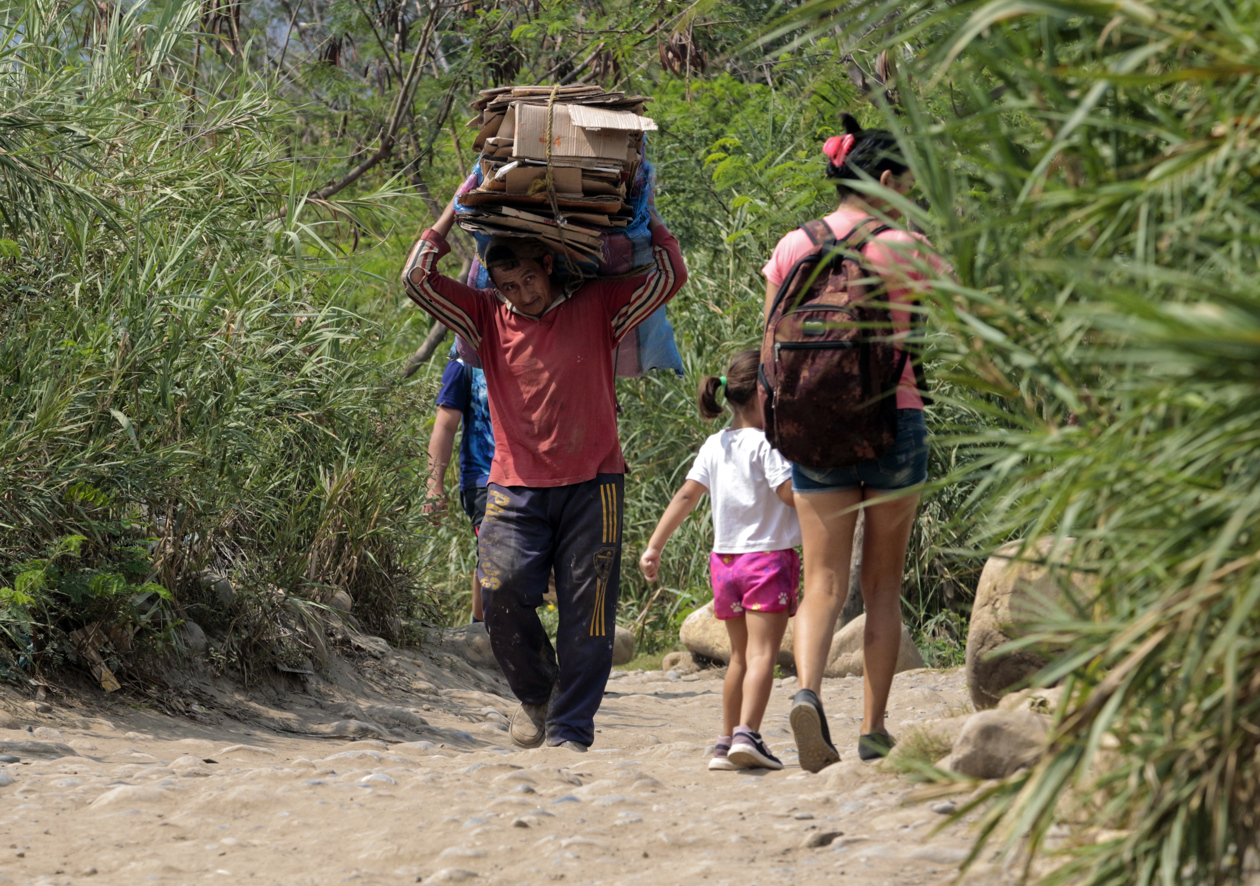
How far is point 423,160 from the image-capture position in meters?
12.3

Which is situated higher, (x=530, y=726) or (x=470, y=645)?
(x=530, y=726)

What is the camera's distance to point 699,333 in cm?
866

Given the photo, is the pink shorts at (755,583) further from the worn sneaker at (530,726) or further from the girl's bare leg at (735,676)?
the worn sneaker at (530,726)

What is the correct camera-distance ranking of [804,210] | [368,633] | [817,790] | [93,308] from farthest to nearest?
[804,210] → [368,633] → [93,308] → [817,790]

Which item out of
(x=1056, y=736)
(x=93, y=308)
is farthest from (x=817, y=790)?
(x=93, y=308)

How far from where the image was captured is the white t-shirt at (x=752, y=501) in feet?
13.7

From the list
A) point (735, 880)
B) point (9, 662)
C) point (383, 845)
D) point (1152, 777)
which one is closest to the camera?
point (1152, 777)

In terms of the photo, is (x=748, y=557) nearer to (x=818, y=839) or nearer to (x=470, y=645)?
(x=818, y=839)

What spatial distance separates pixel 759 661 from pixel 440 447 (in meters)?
2.42

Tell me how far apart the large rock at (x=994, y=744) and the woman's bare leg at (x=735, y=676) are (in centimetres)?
122

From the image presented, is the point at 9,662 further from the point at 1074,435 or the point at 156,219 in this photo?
the point at 1074,435

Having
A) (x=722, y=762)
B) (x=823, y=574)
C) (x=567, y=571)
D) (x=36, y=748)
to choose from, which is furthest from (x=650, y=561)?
(x=36, y=748)

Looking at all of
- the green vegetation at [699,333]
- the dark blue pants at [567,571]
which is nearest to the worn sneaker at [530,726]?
the dark blue pants at [567,571]

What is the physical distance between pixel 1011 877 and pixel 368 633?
4.83 meters
